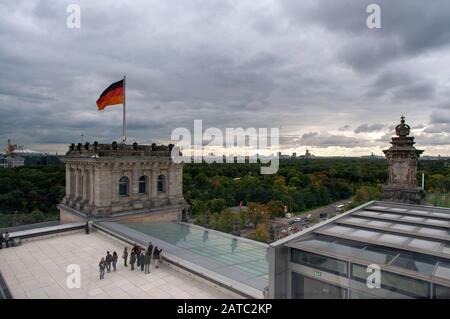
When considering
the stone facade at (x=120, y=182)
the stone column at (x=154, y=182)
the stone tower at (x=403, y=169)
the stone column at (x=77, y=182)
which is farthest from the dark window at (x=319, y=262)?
the stone column at (x=77, y=182)

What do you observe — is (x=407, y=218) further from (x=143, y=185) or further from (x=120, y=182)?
(x=120, y=182)

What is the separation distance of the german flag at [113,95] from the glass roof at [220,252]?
12859 mm

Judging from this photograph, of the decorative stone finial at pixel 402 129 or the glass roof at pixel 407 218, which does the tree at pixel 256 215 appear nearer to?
the decorative stone finial at pixel 402 129

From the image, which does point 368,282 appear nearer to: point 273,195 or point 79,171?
point 79,171

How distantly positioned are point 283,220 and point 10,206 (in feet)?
209

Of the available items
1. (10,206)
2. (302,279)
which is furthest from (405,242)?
(10,206)

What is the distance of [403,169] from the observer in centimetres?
2394

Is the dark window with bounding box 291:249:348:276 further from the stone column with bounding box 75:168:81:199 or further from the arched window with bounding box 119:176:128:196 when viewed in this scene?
the stone column with bounding box 75:168:81:199

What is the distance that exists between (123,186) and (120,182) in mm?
553

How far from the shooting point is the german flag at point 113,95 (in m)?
30.0

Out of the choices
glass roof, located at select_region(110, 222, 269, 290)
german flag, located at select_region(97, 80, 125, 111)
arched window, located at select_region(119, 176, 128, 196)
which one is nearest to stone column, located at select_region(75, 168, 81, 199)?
arched window, located at select_region(119, 176, 128, 196)

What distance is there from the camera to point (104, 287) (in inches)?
531

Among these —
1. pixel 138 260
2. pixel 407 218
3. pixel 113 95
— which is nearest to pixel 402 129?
pixel 407 218

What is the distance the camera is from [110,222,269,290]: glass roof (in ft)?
45.3
